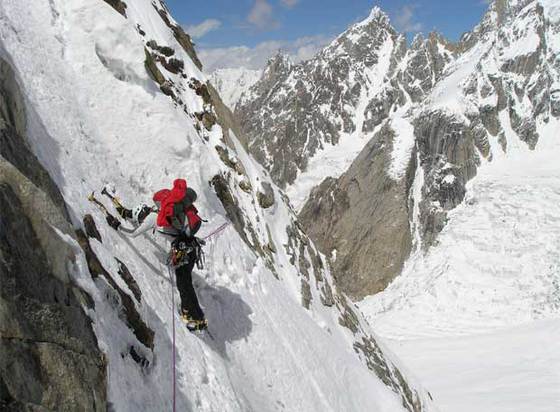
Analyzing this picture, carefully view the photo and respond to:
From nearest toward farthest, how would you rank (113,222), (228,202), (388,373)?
(113,222)
(228,202)
(388,373)

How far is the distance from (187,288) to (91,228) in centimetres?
172

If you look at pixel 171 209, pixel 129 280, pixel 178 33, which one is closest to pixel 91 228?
pixel 129 280

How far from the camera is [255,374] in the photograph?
973 cm

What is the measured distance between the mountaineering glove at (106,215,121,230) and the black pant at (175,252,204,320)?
54.4 inches

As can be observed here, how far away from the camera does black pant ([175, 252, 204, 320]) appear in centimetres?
813

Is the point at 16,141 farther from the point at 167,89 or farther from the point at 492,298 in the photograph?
the point at 492,298

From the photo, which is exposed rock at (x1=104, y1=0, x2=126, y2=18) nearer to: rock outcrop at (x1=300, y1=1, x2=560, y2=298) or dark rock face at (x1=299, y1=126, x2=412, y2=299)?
rock outcrop at (x1=300, y1=1, x2=560, y2=298)

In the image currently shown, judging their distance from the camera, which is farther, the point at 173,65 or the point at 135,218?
the point at 173,65

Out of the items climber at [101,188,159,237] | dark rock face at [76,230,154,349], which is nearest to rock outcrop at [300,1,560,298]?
climber at [101,188,159,237]

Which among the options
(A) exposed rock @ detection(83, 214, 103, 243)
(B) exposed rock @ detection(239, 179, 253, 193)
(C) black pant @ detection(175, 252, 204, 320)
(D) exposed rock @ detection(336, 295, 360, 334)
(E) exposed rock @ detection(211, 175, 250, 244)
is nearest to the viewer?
(A) exposed rock @ detection(83, 214, 103, 243)

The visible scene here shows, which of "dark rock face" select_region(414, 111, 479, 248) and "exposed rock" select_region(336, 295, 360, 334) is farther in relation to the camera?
"dark rock face" select_region(414, 111, 479, 248)

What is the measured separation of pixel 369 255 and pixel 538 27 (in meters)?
34.9

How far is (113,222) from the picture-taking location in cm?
862

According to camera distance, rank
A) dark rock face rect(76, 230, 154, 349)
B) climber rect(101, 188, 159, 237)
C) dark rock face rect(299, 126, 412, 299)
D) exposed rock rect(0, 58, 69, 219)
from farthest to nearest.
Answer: dark rock face rect(299, 126, 412, 299) < climber rect(101, 188, 159, 237) < dark rock face rect(76, 230, 154, 349) < exposed rock rect(0, 58, 69, 219)
